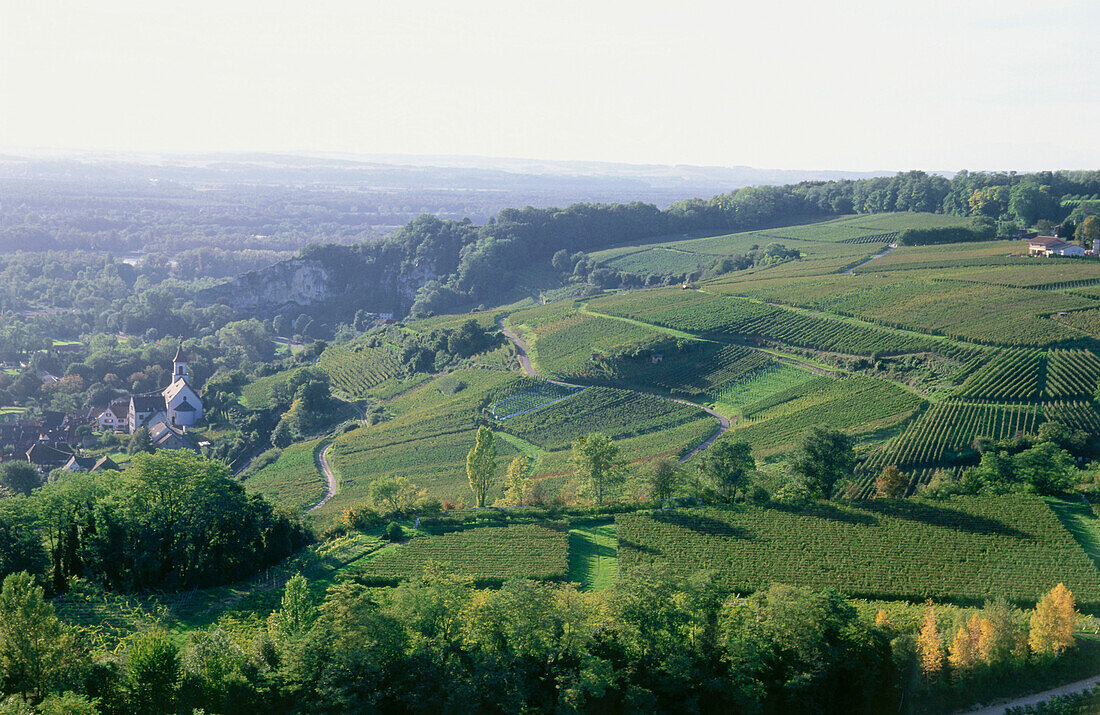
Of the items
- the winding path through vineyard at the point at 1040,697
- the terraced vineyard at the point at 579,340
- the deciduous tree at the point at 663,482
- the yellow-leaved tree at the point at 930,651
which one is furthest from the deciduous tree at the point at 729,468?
the terraced vineyard at the point at 579,340

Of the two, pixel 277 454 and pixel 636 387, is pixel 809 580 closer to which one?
pixel 636 387

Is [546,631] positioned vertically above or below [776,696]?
above

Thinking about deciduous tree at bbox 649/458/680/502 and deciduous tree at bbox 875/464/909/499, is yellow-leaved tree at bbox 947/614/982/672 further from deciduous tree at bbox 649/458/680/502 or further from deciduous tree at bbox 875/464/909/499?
deciduous tree at bbox 649/458/680/502

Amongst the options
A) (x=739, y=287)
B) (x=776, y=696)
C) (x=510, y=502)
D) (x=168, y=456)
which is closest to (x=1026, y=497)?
(x=776, y=696)

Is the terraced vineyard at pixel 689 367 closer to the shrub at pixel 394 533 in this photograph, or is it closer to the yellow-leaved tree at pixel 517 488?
the yellow-leaved tree at pixel 517 488

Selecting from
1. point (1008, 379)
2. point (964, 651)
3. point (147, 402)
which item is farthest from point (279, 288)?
point (964, 651)
